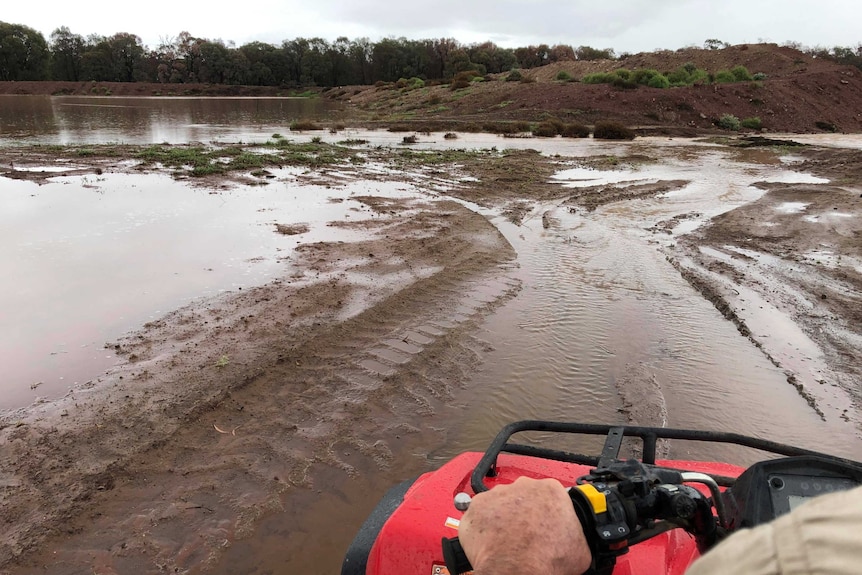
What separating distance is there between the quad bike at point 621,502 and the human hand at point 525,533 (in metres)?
0.07

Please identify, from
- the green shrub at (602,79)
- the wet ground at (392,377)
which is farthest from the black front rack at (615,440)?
the green shrub at (602,79)

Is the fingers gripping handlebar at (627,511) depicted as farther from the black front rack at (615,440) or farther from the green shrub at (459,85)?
the green shrub at (459,85)

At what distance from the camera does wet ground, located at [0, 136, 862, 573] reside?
3.50 metres

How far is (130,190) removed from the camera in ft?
40.2

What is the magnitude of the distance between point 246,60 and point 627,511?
10971 cm

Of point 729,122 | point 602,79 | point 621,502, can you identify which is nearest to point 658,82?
point 602,79

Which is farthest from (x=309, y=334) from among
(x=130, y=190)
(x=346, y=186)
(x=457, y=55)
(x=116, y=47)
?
(x=116, y=47)

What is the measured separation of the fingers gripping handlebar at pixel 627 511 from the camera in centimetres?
136

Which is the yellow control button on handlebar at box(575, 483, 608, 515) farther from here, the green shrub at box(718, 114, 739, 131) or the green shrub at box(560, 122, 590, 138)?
the green shrub at box(718, 114, 739, 131)

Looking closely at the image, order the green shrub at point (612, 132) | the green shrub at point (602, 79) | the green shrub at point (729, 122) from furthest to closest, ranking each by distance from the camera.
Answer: the green shrub at point (602, 79) < the green shrub at point (729, 122) < the green shrub at point (612, 132)

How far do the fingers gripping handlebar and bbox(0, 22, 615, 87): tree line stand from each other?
9041 centimetres

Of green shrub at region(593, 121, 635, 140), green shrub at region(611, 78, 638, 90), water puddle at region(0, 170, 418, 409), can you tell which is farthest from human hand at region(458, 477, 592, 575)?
green shrub at region(611, 78, 638, 90)

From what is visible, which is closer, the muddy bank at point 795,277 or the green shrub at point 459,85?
the muddy bank at point 795,277

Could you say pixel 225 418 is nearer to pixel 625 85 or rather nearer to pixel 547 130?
pixel 547 130
